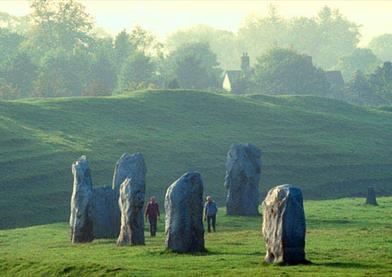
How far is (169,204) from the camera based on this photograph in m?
45.8

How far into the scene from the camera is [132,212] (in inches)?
1955

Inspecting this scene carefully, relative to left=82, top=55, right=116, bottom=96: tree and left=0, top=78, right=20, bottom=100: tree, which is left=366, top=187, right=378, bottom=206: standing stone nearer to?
left=0, top=78, right=20, bottom=100: tree

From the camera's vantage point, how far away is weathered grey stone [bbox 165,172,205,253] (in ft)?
149

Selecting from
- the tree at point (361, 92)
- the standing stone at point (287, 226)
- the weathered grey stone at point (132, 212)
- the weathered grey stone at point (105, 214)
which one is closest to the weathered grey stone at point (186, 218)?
the weathered grey stone at point (132, 212)

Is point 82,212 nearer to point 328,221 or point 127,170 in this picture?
point 127,170

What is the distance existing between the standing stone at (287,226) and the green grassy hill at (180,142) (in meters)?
34.1

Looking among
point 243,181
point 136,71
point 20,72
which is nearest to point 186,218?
point 243,181

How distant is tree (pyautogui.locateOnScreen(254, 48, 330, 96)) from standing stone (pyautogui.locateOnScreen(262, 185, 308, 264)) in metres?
144

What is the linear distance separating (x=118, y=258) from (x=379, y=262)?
10371 mm

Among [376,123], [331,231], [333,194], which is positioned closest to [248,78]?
[376,123]

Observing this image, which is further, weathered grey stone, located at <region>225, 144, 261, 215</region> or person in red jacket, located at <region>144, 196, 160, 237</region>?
weathered grey stone, located at <region>225, 144, 261, 215</region>

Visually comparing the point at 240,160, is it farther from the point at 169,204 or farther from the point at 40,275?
the point at 40,275

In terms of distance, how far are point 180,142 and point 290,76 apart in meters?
84.1

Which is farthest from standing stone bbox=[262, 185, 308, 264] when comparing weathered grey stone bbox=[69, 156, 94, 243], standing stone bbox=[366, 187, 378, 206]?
standing stone bbox=[366, 187, 378, 206]
